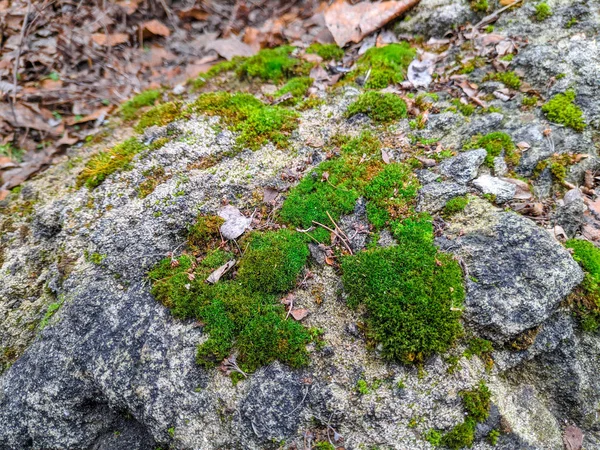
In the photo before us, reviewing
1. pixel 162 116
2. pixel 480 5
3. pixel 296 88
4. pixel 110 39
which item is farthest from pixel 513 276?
pixel 110 39

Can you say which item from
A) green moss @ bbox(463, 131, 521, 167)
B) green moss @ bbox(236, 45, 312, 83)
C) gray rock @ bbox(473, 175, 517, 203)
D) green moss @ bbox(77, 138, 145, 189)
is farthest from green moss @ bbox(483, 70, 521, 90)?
green moss @ bbox(77, 138, 145, 189)

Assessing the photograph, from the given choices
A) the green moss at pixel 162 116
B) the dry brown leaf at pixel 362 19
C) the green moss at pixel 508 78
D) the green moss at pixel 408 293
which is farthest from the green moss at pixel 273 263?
the dry brown leaf at pixel 362 19

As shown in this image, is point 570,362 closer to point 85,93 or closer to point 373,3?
point 373,3

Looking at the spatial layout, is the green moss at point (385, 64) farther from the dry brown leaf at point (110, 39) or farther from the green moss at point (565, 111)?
the dry brown leaf at point (110, 39)

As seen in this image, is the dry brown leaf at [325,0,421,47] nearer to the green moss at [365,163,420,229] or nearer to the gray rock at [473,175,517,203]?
the green moss at [365,163,420,229]

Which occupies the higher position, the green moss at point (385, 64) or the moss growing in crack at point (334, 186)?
the green moss at point (385, 64)

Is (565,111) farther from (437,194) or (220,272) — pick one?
(220,272)
